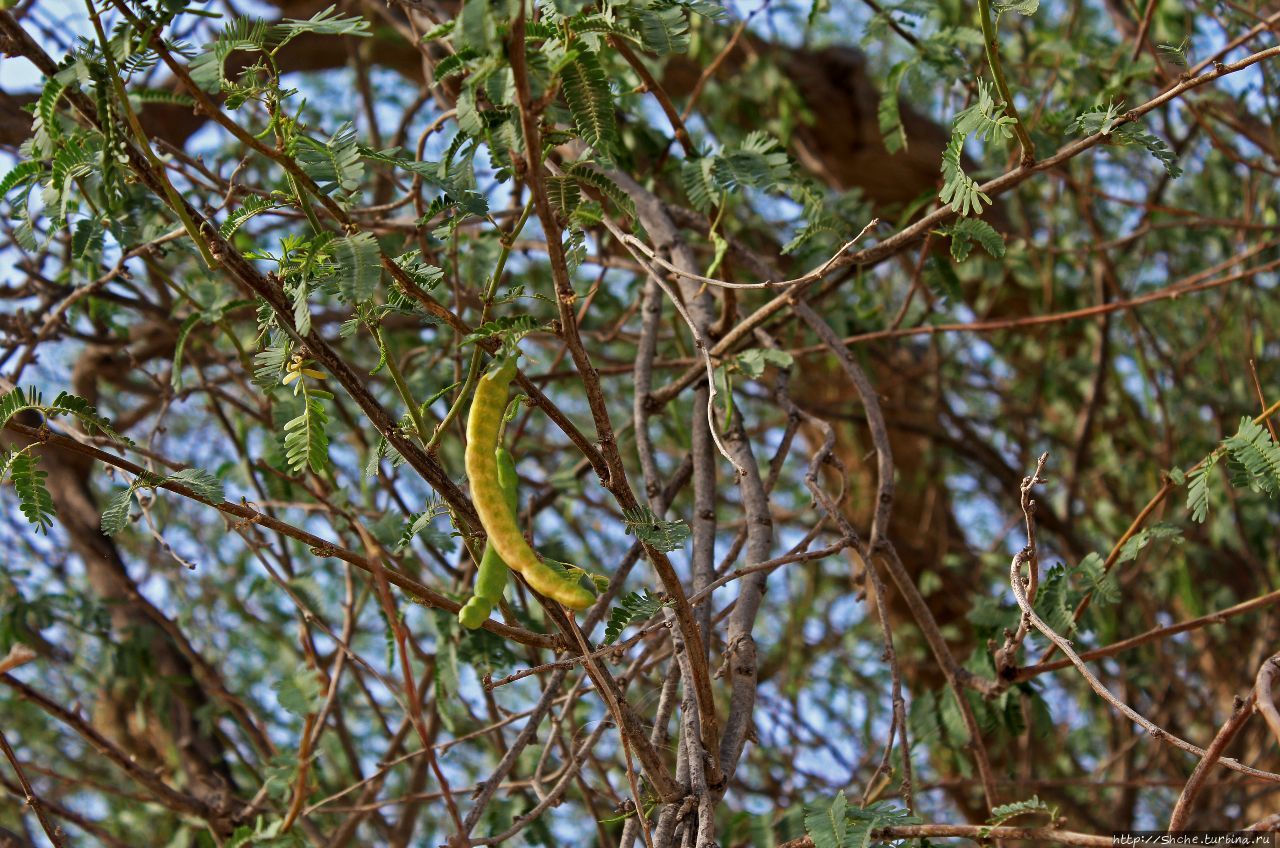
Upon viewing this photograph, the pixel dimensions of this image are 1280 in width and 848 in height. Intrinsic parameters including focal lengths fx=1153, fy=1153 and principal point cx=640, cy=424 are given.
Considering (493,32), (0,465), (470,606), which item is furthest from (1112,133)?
(0,465)

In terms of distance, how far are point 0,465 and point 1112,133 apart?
50.6 inches

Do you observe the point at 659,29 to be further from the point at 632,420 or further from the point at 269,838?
the point at 269,838

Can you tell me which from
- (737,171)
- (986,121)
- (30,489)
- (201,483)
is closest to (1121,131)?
(986,121)

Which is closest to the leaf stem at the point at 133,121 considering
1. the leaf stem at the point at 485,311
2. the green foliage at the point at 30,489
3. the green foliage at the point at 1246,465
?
the leaf stem at the point at 485,311

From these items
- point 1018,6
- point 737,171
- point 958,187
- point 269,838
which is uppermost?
point 737,171

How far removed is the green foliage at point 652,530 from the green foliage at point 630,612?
0.32 ft

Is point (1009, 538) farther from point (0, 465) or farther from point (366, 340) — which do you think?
point (0, 465)

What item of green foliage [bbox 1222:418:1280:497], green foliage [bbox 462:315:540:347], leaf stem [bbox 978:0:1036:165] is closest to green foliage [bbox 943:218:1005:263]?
leaf stem [bbox 978:0:1036:165]

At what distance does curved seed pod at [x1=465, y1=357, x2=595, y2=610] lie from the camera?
3.23 ft

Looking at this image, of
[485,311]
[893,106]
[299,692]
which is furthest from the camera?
[893,106]

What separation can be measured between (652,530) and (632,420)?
1.04 metres

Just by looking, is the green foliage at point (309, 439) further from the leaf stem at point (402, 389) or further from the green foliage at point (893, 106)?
the green foliage at point (893, 106)

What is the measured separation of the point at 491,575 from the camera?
1.04 m

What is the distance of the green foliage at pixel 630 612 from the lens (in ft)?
4.17
